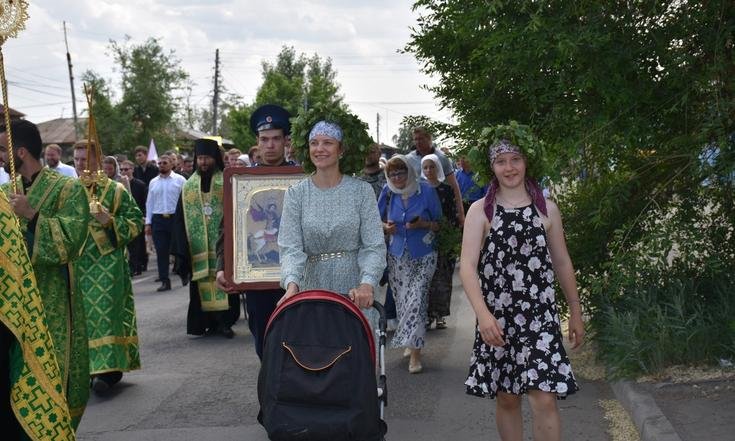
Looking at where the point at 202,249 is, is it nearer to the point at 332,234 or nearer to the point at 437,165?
the point at 437,165

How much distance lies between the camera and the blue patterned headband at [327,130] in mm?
5875

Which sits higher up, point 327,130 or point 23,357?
point 327,130

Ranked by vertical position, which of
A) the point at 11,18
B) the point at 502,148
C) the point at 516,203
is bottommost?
the point at 516,203

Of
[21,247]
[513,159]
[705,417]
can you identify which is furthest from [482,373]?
[21,247]

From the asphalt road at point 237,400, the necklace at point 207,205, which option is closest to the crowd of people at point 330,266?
the asphalt road at point 237,400

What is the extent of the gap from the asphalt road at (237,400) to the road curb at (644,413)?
207mm

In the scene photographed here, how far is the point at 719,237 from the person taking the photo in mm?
8055

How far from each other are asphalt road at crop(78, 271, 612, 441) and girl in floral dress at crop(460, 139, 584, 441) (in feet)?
5.11

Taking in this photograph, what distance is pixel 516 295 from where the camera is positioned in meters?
5.48

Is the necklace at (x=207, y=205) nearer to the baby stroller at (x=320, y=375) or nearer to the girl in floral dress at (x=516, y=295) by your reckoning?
the girl in floral dress at (x=516, y=295)

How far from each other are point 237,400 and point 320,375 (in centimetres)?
371

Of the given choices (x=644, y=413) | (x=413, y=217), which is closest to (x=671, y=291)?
(x=644, y=413)

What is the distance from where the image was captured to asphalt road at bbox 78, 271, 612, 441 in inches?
288

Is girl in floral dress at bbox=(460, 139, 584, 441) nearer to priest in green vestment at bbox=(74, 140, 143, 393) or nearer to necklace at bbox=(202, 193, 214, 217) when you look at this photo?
priest in green vestment at bbox=(74, 140, 143, 393)
